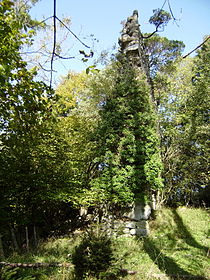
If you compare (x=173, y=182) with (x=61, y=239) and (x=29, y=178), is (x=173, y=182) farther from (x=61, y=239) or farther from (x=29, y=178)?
(x=29, y=178)

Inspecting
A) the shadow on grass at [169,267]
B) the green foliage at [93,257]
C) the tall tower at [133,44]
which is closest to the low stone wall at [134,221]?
the shadow on grass at [169,267]

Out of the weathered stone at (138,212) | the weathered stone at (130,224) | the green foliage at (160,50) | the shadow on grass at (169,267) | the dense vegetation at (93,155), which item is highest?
the green foliage at (160,50)

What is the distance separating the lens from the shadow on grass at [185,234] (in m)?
4.87

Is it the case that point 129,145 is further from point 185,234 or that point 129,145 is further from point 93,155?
point 185,234

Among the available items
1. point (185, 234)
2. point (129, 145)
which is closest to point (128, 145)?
point (129, 145)

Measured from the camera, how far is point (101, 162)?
6.69 metres

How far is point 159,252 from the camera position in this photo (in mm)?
4492

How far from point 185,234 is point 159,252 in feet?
5.28

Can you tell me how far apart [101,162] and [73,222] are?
84.7 inches

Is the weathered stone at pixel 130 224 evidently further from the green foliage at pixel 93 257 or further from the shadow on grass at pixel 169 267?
the green foliage at pixel 93 257

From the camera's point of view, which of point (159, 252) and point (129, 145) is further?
point (129, 145)

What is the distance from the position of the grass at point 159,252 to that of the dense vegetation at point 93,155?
195 millimetres

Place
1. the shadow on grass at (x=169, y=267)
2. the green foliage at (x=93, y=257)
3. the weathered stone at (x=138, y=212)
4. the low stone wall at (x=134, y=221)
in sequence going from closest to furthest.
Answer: the green foliage at (x=93, y=257) < the shadow on grass at (x=169, y=267) < the low stone wall at (x=134, y=221) < the weathered stone at (x=138, y=212)

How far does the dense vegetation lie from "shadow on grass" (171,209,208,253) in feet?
0.33
